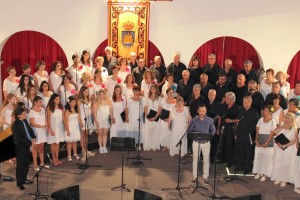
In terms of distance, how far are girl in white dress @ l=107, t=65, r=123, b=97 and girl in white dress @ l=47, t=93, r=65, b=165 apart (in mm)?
1928

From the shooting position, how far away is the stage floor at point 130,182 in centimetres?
895

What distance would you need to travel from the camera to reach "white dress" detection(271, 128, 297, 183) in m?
9.27

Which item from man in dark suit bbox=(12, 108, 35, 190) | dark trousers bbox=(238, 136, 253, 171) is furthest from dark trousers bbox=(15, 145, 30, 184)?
dark trousers bbox=(238, 136, 253, 171)

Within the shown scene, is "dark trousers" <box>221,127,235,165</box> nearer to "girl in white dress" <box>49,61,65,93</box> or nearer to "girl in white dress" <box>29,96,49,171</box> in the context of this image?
"girl in white dress" <box>29,96,49,171</box>

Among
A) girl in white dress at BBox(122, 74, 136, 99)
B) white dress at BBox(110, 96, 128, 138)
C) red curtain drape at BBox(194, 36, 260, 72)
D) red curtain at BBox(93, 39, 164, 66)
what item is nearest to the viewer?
white dress at BBox(110, 96, 128, 138)

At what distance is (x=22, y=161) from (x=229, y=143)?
4.61 meters

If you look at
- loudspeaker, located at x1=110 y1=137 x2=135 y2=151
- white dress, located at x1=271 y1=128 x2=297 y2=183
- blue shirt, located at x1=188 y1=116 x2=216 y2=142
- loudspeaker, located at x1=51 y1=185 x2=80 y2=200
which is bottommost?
loudspeaker, located at x1=51 y1=185 x2=80 y2=200

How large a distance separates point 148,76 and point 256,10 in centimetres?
407

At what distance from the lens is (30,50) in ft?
46.0

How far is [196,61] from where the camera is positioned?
11828 millimetres

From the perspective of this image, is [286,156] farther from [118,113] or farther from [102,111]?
[102,111]

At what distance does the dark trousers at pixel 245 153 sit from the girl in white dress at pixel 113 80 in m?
3.62

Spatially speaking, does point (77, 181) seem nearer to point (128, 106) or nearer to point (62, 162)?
point (62, 162)

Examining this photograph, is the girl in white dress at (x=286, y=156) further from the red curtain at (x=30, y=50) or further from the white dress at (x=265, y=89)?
the red curtain at (x=30, y=50)
